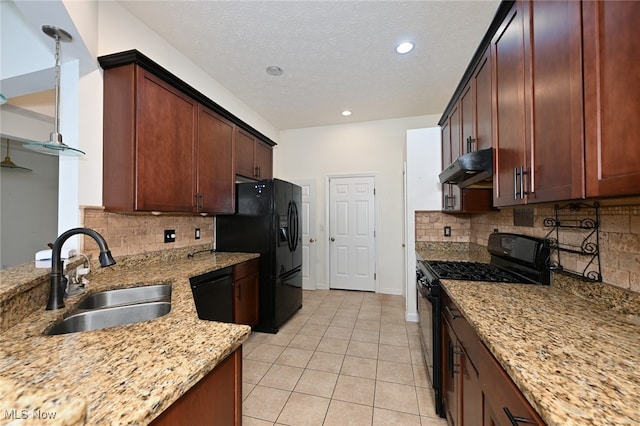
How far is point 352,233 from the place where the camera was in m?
4.55

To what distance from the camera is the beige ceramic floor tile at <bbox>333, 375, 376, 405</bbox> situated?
185cm

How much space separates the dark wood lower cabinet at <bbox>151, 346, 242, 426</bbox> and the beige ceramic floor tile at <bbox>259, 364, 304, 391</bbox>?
1.19m

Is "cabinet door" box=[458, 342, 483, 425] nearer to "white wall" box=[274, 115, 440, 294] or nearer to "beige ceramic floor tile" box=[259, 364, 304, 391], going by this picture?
"beige ceramic floor tile" box=[259, 364, 304, 391]

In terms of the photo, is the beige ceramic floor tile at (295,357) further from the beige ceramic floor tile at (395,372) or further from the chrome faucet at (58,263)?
the chrome faucet at (58,263)

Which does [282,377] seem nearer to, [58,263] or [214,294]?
[214,294]

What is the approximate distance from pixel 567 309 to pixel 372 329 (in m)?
2.14

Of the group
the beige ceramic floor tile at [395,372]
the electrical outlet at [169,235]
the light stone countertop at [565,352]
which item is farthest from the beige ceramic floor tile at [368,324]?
the electrical outlet at [169,235]

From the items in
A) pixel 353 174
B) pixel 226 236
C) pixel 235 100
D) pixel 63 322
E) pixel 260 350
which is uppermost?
pixel 235 100

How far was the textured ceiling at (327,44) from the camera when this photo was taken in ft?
6.66

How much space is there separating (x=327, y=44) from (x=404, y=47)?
0.76 metres

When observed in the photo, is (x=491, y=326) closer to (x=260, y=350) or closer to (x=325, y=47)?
(x=260, y=350)

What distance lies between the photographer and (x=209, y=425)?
2.63 feet

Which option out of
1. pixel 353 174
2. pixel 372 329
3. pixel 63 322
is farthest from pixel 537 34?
pixel 353 174

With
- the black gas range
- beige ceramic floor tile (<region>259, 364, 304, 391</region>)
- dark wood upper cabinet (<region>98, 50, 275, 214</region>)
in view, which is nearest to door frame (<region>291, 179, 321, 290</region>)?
dark wood upper cabinet (<region>98, 50, 275, 214</region>)
